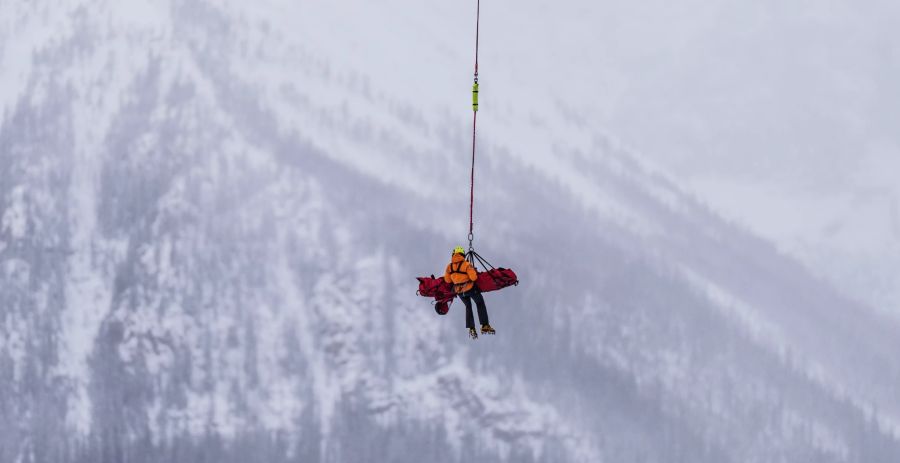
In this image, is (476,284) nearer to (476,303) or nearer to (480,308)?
(476,303)

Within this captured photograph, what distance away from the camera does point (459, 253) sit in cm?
5225

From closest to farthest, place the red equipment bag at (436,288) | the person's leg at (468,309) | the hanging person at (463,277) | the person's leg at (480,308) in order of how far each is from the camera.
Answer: the person's leg at (480,308) < the hanging person at (463,277) < the red equipment bag at (436,288) < the person's leg at (468,309)

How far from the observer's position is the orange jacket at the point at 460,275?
171 feet

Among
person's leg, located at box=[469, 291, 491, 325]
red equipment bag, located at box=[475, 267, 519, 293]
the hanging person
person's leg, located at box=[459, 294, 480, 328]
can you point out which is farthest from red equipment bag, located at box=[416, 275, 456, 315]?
red equipment bag, located at box=[475, 267, 519, 293]

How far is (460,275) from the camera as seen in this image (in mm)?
52312

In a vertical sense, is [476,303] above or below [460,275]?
below

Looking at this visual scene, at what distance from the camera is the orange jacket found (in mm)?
52250

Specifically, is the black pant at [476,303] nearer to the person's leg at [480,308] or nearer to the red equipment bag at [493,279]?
the person's leg at [480,308]

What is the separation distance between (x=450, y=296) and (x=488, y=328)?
2.75 metres

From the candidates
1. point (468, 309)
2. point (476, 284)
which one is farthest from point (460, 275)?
point (468, 309)

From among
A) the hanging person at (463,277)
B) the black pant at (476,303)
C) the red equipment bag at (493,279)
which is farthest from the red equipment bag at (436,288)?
the red equipment bag at (493,279)

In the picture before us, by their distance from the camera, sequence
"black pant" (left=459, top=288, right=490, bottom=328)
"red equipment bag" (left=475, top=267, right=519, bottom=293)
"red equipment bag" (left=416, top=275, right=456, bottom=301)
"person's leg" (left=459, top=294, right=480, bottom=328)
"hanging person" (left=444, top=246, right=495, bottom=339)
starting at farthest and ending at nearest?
"person's leg" (left=459, top=294, right=480, bottom=328)
"red equipment bag" (left=416, top=275, right=456, bottom=301)
"hanging person" (left=444, top=246, right=495, bottom=339)
"red equipment bag" (left=475, top=267, right=519, bottom=293)
"black pant" (left=459, top=288, right=490, bottom=328)

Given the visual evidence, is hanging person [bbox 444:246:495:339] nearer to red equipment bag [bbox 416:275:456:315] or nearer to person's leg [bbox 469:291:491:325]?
person's leg [bbox 469:291:491:325]

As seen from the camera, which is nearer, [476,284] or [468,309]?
[476,284]
